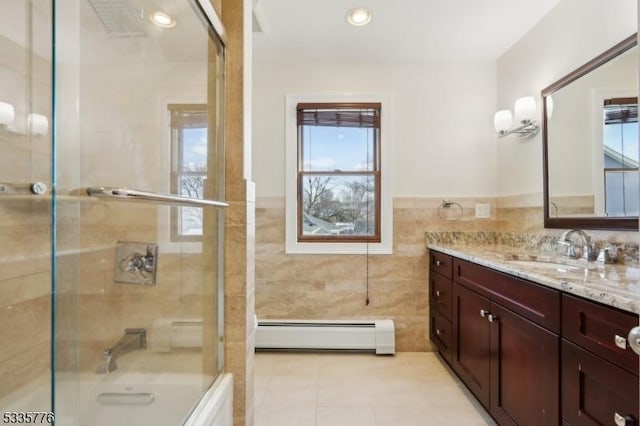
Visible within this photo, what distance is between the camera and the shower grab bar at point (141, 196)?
86 cm

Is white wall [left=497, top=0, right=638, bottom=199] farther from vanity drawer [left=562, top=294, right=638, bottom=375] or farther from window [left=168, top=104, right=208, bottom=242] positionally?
window [left=168, top=104, right=208, bottom=242]

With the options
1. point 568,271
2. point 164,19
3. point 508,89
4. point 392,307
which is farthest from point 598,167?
point 164,19

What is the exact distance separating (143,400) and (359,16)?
255 cm

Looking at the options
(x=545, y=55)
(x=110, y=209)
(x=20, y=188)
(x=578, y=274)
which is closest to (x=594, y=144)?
(x=545, y=55)

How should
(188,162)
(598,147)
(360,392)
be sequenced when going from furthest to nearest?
(360,392)
(598,147)
(188,162)

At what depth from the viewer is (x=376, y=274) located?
296cm

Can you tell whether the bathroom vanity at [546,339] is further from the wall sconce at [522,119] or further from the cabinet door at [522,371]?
the wall sconce at [522,119]

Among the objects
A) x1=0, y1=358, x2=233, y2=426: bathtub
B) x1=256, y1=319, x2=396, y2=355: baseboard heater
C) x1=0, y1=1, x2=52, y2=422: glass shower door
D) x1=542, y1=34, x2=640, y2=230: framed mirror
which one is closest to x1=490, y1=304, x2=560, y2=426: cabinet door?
x1=542, y1=34, x2=640, y2=230: framed mirror

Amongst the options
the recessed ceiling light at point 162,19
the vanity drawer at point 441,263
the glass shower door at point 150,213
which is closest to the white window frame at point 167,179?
the glass shower door at point 150,213

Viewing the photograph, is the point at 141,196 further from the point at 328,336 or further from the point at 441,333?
the point at 441,333

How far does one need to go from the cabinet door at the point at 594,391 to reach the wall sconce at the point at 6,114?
212 cm

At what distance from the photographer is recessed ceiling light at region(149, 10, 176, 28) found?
1354 millimetres

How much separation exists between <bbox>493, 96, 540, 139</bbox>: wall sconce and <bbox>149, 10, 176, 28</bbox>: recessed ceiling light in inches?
92.2

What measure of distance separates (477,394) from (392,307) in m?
1.03
